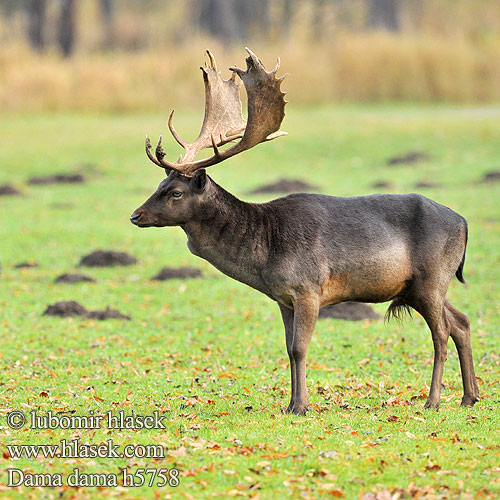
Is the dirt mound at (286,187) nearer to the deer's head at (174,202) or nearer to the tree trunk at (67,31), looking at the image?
the deer's head at (174,202)

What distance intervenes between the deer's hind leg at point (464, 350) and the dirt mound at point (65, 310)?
5.68m

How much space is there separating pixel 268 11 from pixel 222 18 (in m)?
19.9

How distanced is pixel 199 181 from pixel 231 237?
591 mm

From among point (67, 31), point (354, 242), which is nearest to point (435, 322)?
point (354, 242)

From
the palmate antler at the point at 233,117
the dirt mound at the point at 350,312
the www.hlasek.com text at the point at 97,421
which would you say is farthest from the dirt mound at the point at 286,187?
the www.hlasek.com text at the point at 97,421

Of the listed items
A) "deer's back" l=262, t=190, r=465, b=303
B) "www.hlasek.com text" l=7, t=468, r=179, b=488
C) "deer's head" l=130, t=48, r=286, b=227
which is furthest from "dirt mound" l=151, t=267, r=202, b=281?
"www.hlasek.com text" l=7, t=468, r=179, b=488

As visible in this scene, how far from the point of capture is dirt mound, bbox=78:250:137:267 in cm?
1603

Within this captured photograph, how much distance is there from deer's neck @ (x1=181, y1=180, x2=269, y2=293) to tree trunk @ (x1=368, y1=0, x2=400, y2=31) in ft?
140

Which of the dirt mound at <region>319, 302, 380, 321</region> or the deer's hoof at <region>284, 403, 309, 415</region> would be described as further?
the dirt mound at <region>319, 302, 380, 321</region>

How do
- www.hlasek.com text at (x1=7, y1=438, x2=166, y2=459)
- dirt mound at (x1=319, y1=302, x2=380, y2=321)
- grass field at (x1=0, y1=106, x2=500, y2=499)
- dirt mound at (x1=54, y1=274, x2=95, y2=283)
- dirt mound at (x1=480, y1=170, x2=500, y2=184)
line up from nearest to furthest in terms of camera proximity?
1. grass field at (x1=0, y1=106, x2=500, y2=499)
2. www.hlasek.com text at (x1=7, y1=438, x2=166, y2=459)
3. dirt mound at (x1=319, y1=302, x2=380, y2=321)
4. dirt mound at (x1=54, y1=274, x2=95, y2=283)
5. dirt mound at (x1=480, y1=170, x2=500, y2=184)

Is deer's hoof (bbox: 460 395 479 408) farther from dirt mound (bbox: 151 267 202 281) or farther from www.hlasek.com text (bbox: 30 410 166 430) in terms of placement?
dirt mound (bbox: 151 267 202 281)

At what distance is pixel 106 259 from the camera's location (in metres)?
16.1

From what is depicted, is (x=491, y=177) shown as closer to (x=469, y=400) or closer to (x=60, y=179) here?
(x=60, y=179)

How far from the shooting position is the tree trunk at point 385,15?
1976 inches
